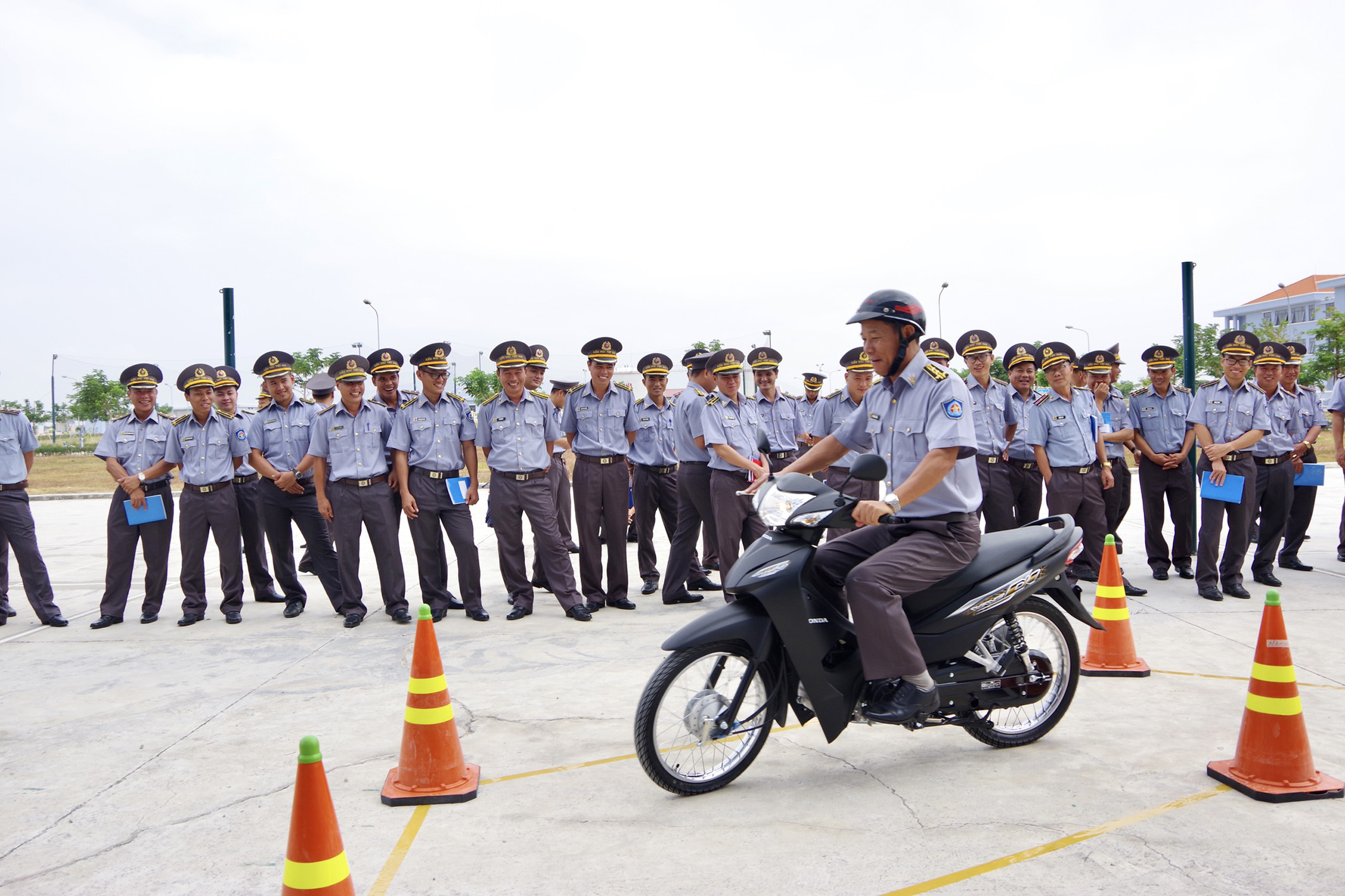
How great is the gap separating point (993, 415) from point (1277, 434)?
7.37 ft

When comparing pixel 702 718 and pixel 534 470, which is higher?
pixel 534 470

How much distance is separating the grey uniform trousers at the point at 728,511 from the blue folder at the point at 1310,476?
4918 mm

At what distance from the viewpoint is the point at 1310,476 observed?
315 inches

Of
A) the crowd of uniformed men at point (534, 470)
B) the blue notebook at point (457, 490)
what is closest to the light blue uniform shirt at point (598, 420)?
the crowd of uniformed men at point (534, 470)

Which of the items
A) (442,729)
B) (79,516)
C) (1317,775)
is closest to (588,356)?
(442,729)

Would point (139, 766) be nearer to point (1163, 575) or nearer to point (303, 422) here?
point (303, 422)

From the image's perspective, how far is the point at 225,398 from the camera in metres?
7.86

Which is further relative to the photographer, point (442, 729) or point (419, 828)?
point (442, 729)

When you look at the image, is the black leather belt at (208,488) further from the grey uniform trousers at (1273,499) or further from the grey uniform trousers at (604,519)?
the grey uniform trousers at (1273,499)

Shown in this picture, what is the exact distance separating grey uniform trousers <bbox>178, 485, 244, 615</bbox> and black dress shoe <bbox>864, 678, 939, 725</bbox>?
5.69 metres

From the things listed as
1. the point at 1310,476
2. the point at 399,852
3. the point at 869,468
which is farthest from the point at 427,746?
the point at 1310,476

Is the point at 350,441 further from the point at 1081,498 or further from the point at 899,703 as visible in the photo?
the point at 1081,498

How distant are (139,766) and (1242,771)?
184 inches

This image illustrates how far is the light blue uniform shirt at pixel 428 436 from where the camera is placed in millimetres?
7262
